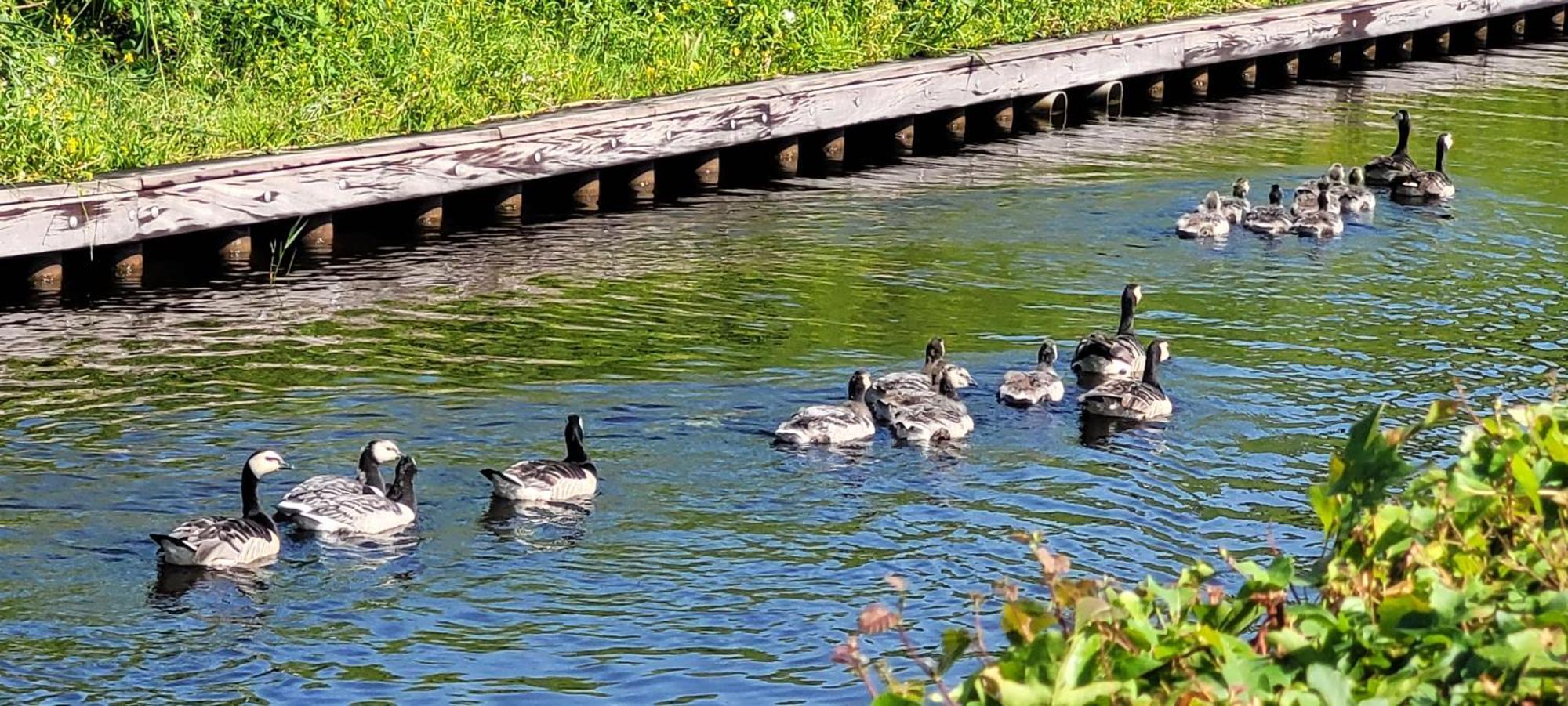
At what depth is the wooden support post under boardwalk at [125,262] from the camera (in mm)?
17141

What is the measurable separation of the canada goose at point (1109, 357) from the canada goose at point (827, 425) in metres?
2.29

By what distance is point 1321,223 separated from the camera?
19688mm

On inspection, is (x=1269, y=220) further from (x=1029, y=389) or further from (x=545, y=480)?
(x=545, y=480)

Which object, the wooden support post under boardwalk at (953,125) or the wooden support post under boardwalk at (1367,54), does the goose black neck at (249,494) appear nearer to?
the wooden support post under boardwalk at (953,125)

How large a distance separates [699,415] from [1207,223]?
720 centimetres

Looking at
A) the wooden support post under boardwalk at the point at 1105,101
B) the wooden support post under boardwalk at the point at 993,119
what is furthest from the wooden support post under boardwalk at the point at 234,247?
the wooden support post under boardwalk at the point at 1105,101

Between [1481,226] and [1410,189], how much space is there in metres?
1.11

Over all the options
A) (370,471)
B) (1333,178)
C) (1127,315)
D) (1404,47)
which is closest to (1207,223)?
(1333,178)

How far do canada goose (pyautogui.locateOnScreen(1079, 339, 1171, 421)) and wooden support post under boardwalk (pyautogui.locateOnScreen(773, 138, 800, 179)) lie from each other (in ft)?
29.0

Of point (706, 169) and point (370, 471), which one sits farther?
point (706, 169)

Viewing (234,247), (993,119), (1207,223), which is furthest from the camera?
(993,119)

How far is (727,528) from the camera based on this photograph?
38.6 feet

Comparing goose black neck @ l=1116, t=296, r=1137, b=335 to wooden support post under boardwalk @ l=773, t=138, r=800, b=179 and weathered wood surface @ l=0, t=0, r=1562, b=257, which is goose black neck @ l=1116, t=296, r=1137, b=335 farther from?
wooden support post under boardwalk @ l=773, t=138, r=800, b=179

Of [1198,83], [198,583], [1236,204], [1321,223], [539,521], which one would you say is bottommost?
[198,583]
